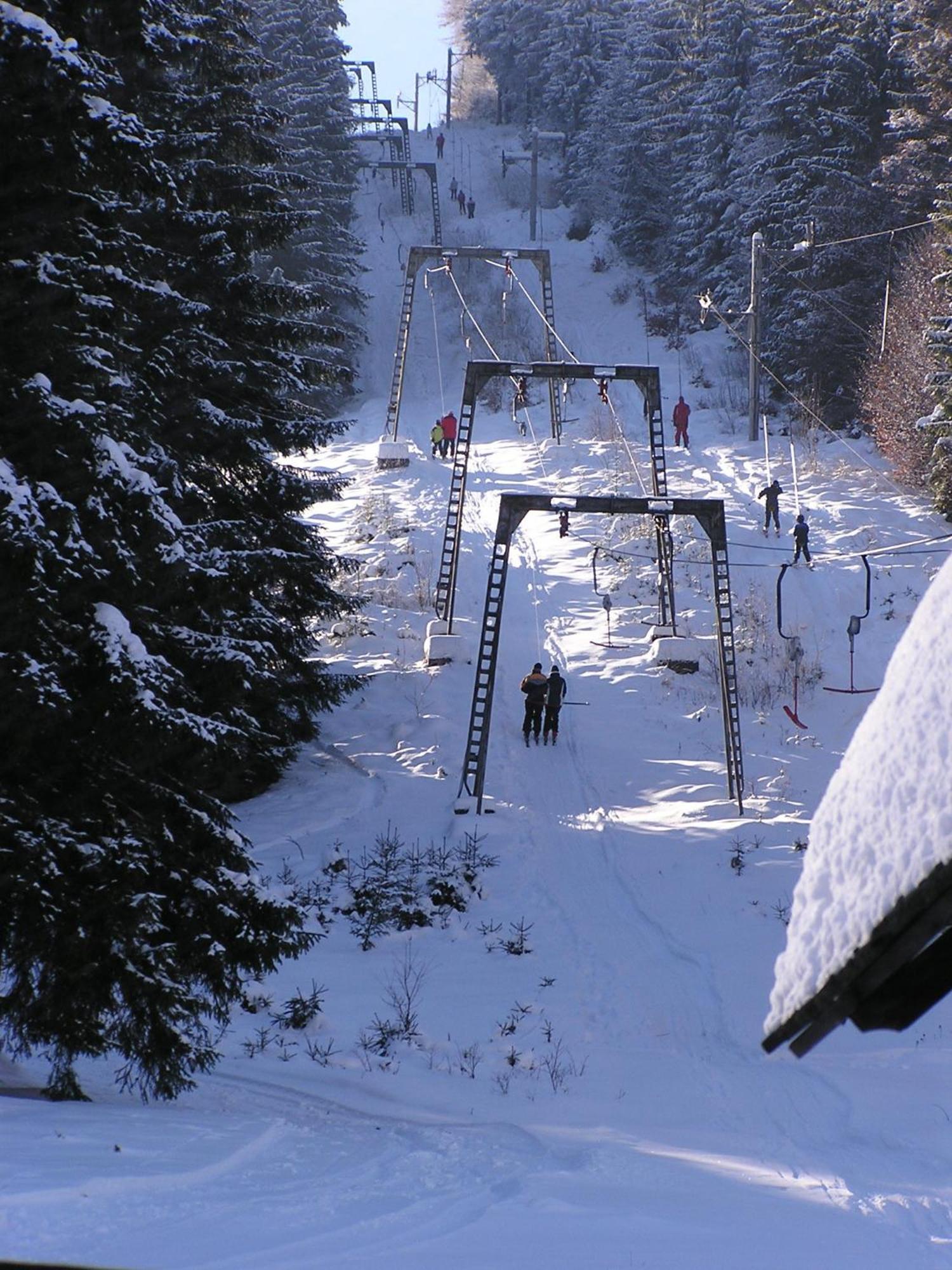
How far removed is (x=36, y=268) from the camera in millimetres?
7332

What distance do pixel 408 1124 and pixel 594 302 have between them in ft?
167

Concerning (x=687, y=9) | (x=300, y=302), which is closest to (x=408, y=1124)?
(x=300, y=302)

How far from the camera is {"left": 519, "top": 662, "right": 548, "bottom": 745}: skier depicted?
1856 centimetres

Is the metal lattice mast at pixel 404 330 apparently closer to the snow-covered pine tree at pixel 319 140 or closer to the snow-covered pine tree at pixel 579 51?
the snow-covered pine tree at pixel 319 140

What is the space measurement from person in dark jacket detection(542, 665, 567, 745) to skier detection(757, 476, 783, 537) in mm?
10044

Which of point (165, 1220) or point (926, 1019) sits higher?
point (165, 1220)

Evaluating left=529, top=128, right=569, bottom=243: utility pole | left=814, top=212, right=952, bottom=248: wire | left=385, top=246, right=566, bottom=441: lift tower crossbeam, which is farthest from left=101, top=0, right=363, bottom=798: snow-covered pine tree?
left=529, top=128, right=569, bottom=243: utility pole

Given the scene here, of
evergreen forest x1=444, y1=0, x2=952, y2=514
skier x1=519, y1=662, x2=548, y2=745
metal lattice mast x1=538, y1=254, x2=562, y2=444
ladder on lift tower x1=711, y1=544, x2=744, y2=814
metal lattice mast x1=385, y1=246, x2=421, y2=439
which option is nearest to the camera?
ladder on lift tower x1=711, y1=544, x2=744, y2=814

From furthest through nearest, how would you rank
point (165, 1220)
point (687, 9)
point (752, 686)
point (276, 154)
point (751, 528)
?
point (687, 9), point (751, 528), point (752, 686), point (276, 154), point (165, 1220)

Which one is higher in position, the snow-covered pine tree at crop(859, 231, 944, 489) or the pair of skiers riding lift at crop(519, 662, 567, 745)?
the snow-covered pine tree at crop(859, 231, 944, 489)

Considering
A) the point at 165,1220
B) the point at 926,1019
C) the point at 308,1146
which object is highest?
the point at 165,1220

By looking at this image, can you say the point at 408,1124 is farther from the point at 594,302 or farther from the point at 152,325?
the point at 594,302

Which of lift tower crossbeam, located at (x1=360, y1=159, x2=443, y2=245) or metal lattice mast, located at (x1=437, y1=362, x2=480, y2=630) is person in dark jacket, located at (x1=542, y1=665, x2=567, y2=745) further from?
lift tower crossbeam, located at (x1=360, y1=159, x2=443, y2=245)

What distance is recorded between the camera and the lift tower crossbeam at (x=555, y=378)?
63.5 feet
